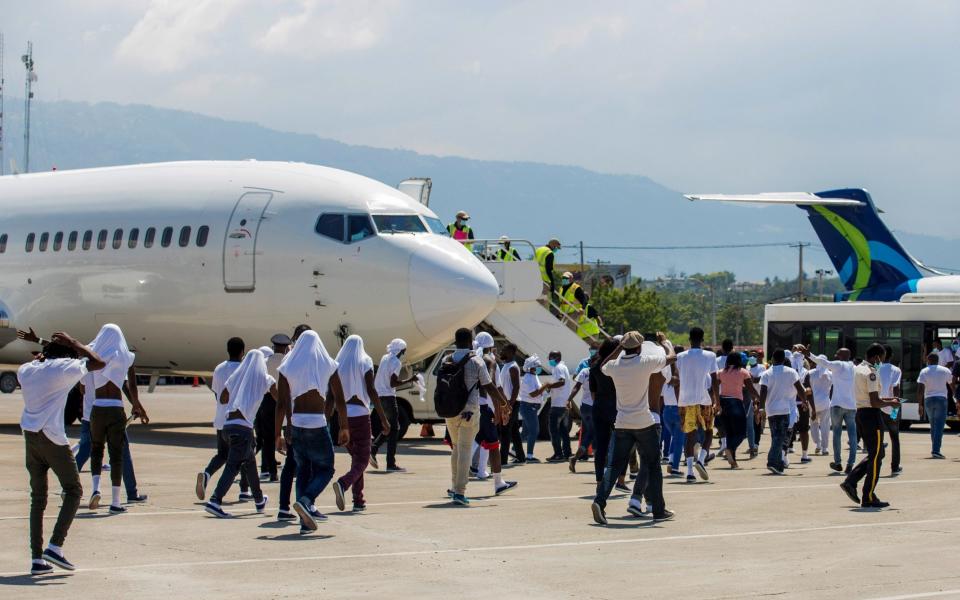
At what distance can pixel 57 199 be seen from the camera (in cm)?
2698

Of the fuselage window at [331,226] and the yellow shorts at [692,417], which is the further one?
the fuselage window at [331,226]

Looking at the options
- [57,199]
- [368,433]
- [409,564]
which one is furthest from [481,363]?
[57,199]

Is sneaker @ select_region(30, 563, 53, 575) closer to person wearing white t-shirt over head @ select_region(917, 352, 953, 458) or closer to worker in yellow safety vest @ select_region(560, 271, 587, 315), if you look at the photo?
person wearing white t-shirt over head @ select_region(917, 352, 953, 458)

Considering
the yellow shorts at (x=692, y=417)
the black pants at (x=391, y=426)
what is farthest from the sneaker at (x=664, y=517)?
the black pants at (x=391, y=426)

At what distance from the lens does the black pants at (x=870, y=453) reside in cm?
1495

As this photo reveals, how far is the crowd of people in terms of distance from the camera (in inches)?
434

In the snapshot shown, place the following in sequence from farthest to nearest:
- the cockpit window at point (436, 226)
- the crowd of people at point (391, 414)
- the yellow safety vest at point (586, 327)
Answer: the yellow safety vest at point (586, 327)
the cockpit window at point (436, 226)
the crowd of people at point (391, 414)

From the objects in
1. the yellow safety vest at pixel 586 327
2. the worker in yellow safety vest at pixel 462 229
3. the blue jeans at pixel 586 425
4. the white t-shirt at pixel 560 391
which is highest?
the worker in yellow safety vest at pixel 462 229

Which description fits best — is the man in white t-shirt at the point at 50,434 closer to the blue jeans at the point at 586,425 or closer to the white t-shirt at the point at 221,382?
the white t-shirt at the point at 221,382

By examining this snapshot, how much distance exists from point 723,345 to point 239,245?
26.3 feet

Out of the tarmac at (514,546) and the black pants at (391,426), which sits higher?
the black pants at (391,426)

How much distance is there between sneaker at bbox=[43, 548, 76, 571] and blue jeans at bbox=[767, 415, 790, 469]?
11382 millimetres

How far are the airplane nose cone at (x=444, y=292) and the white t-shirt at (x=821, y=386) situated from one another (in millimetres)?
5130

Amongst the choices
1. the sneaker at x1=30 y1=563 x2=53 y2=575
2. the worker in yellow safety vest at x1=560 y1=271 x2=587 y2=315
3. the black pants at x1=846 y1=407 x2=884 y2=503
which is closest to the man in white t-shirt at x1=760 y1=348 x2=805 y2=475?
the black pants at x1=846 y1=407 x2=884 y2=503
